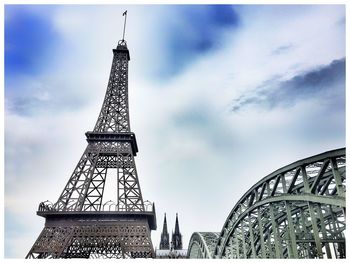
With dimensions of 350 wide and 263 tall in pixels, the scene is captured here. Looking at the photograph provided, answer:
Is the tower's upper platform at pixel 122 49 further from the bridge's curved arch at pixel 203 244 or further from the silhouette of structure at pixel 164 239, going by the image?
the silhouette of structure at pixel 164 239

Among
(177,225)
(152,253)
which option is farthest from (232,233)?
(177,225)

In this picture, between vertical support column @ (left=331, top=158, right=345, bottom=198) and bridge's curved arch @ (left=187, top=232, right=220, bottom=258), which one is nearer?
vertical support column @ (left=331, top=158, right=345, bottom=198)

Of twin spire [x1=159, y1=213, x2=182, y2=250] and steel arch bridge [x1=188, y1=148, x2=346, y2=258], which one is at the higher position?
steel arch bridge [x1=188, y1=148, x2=346, y2=258]

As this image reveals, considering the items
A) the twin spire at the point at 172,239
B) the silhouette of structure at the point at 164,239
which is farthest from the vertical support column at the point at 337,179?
the silhouette of structure at the point at 164,239

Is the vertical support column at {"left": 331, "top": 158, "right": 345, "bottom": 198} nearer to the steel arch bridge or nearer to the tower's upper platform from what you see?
the steel arch bridge

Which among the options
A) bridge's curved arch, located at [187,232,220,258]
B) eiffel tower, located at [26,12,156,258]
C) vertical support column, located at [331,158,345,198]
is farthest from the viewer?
bridge's curved arch, located at [187,232,220,258]

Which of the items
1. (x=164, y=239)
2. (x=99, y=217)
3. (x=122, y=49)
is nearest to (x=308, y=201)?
(x=99, y=217)

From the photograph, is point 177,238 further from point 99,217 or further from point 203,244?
point 99,217

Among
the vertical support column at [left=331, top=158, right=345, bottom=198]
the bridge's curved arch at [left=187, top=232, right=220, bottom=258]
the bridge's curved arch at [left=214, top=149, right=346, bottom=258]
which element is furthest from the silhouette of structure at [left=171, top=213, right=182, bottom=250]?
the vertical support column at [left=331, top=158, right=345, bottom=198]

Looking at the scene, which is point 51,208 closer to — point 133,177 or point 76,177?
point 76,177
